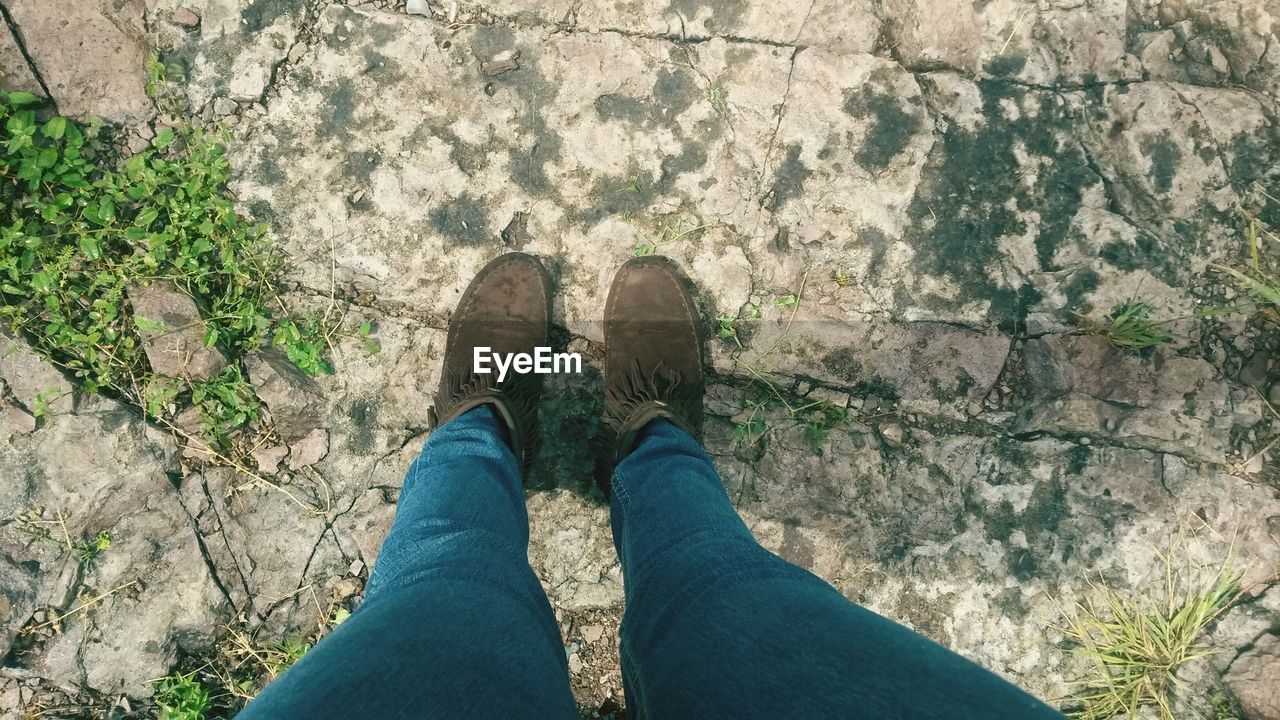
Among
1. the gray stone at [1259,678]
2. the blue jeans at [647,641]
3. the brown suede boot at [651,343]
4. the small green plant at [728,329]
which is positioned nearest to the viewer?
the blue jeans at [647,641]

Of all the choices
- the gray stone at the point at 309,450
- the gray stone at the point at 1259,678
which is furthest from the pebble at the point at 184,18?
the gray stone at the point at 1259,678

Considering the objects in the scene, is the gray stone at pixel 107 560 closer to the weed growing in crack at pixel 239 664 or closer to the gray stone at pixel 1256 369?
the weed growing in crack at pixel 239 664

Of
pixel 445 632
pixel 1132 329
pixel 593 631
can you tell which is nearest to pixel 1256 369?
pixel 1132 329

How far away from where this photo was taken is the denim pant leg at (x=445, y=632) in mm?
1045

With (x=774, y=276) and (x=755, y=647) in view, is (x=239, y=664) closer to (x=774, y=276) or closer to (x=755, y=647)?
(x=755, y=647)

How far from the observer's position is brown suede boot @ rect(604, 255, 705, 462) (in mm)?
2016

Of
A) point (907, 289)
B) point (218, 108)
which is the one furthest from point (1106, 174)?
point (218, 108)

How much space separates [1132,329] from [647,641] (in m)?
1.79

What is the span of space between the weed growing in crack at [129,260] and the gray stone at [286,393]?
0.12 feet

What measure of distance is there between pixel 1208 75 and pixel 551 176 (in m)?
2.15

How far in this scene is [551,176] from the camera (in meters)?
2.14

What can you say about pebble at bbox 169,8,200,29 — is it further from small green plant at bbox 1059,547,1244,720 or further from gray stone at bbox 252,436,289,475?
small green plant at bbox 1059,547,1244,720

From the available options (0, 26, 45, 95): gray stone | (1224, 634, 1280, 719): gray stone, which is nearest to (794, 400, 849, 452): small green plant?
(1224, 634, 1280, 719): gray stone

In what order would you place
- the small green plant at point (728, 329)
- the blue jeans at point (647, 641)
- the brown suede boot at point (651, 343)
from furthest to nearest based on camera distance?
the small green plant at point (728, 329), the brown suede boot at point (651, 343), the blue jeans at point (647, 641)
